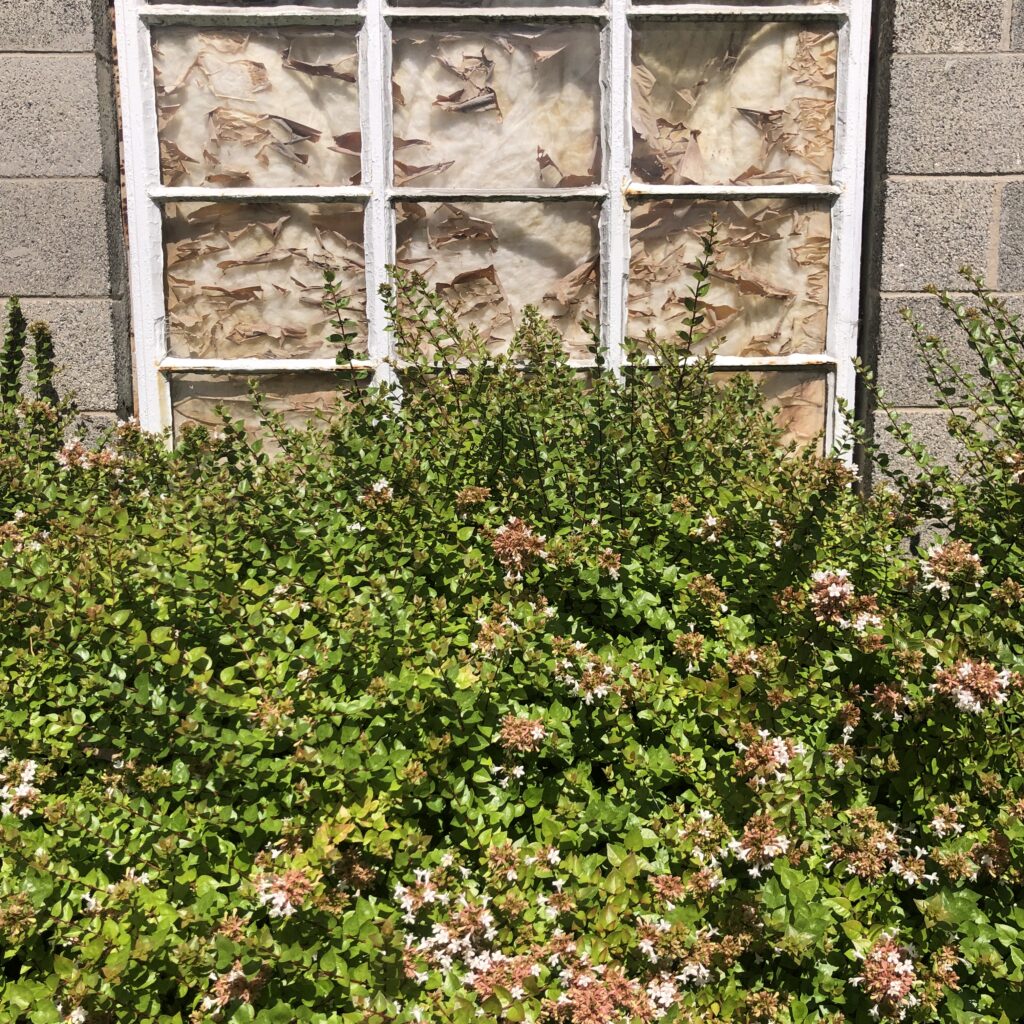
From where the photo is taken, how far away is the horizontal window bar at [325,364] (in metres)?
3.32

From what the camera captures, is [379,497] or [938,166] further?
[938,166]

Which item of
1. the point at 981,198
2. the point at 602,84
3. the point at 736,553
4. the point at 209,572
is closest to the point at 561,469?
the point at 736,553

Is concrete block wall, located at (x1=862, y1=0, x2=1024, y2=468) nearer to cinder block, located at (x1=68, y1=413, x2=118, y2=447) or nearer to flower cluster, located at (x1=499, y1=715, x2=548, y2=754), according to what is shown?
flower cluster, located at (x1=499, y1=715, x2=548, y2=754)

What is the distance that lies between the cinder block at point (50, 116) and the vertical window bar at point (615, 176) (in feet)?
5.51

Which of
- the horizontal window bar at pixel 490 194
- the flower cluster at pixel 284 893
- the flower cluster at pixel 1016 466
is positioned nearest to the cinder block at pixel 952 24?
the horizontal window bar at pixel 490 194

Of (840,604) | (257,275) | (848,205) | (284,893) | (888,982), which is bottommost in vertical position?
(888,982)

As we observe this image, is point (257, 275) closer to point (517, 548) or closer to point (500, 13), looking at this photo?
point (500, 13)

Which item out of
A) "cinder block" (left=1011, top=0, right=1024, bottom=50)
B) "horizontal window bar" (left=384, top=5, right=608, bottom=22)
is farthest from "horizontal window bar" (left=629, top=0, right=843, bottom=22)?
"cinder block" (left=1011, top=0, right=1024, bottom=50)

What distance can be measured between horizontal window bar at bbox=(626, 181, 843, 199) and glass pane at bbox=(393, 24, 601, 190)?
167 mm

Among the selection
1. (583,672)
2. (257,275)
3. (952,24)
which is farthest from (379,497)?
(952,24)

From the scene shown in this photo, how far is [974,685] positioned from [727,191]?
2089 millimetres

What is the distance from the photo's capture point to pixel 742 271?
335 centimetres

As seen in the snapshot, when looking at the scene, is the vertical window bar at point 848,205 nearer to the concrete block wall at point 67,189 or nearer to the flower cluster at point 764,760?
the flower cluster at point 764,760

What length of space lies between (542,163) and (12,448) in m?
1.96
